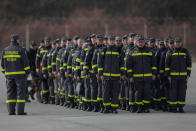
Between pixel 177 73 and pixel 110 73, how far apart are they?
6.41ft

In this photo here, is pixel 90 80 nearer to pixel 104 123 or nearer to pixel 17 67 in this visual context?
pixel 17 67

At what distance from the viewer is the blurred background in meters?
45.6

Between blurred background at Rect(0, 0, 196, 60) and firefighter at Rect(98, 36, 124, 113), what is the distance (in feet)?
97.0

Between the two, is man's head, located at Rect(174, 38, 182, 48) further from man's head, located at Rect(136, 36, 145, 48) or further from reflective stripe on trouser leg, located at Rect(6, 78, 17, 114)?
reflective stripe on trouser leg, located at Rect(6, 78, 17, 114)

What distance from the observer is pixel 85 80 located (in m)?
16.3

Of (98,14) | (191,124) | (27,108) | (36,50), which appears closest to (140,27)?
(98,14)

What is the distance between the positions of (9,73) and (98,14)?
39.8m

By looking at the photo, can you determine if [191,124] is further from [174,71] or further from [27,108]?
[27,108]

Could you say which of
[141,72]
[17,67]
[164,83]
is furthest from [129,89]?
[17,67]

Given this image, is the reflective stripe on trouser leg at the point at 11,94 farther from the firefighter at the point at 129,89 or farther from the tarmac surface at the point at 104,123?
the firefighter at the point at 129,89

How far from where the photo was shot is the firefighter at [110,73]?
15.3 metres

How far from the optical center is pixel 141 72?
1563cm

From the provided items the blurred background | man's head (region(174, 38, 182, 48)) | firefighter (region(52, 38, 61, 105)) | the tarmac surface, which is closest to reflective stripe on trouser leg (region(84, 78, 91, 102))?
the tarmac surface

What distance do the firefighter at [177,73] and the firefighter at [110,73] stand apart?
5.30 ft
